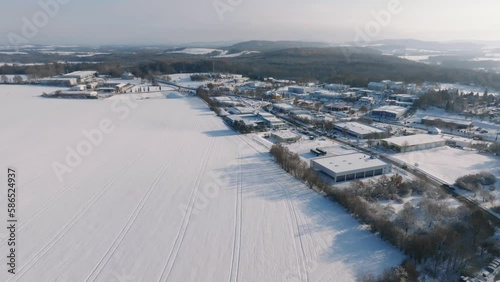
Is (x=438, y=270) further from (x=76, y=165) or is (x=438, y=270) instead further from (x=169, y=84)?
(x=169, y=84)

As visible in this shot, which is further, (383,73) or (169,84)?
(383,73)

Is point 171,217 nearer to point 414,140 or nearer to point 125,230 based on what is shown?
point 125,230

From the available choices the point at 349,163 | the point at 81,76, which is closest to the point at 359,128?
the point at 349,163

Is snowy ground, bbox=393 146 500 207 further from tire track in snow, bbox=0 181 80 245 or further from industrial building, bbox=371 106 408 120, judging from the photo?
tire track in snow, bbox=0 181 80 245

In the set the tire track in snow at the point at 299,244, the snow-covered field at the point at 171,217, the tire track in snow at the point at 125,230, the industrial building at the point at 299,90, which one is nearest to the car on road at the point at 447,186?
the snow-covered field at the point at 171,217

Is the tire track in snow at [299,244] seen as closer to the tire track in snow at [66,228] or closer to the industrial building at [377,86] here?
the tire track in snow at [66,228]

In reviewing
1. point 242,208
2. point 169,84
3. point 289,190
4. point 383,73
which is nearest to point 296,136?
point 289,190
